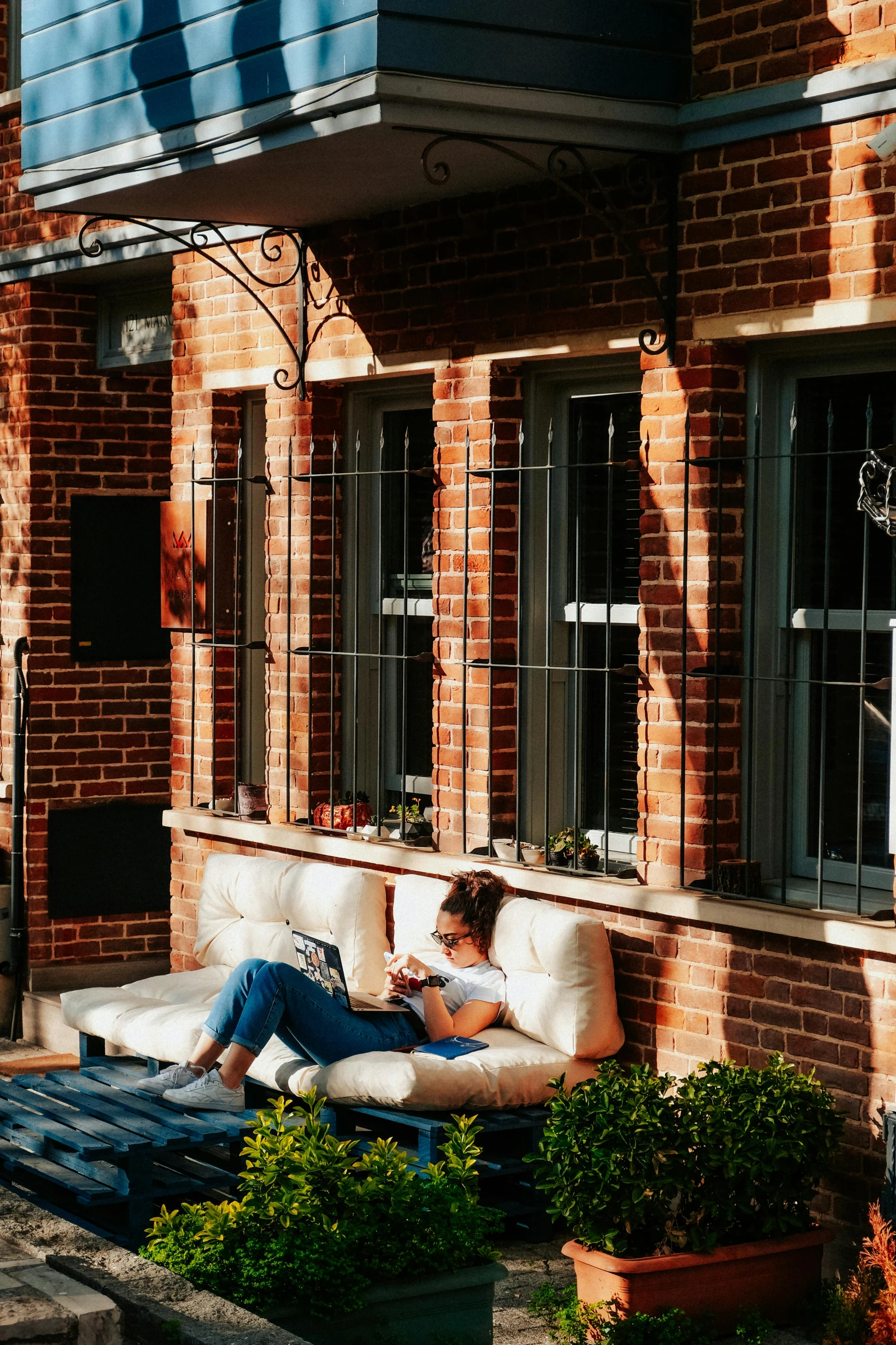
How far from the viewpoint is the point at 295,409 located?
8.27 meters

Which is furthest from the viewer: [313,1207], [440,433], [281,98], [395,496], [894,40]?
[395,496]

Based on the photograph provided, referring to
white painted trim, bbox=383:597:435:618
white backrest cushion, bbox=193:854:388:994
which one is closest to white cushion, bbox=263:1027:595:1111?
white backrest cushion, bbox=193:854:388:994

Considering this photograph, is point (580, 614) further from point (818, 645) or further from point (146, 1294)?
point (146, 1294)

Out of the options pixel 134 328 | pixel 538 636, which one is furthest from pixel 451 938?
pixel 134 328

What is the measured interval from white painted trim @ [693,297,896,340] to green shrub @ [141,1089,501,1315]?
2724 mm

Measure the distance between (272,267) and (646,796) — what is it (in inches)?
127

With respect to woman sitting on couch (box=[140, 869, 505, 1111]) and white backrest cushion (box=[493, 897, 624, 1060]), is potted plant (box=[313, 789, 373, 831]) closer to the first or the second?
woman sitting on couch (box=[140, 869, 505, 1111])

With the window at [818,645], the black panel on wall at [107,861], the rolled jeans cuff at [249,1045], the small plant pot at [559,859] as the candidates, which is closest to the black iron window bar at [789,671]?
the window at [818,645]

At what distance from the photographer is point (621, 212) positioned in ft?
21.4

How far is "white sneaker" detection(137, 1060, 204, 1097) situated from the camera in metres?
6.70

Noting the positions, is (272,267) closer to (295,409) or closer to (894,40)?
(295,409)

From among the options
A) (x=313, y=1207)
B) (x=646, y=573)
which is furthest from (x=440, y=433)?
(x=313, y=1207)

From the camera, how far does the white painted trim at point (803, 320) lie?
18.6 ft

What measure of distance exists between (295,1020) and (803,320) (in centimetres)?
281
